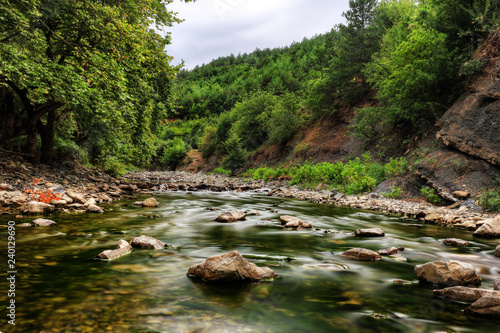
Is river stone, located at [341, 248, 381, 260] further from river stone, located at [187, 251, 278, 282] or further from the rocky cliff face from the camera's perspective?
the rocky cliff face

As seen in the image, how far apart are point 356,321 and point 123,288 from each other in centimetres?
227

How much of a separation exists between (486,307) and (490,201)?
8343mm

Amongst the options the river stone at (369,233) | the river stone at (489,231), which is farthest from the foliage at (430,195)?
the river stone at (369,233)

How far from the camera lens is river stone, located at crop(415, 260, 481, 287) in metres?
3.28

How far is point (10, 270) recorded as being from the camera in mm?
3279

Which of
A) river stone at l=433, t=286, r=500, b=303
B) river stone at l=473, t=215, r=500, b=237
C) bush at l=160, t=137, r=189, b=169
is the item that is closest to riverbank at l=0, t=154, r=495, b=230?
river stone at l=473, t=215, r=500, b=237

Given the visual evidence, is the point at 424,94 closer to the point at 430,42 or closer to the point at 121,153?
the point at 430,42

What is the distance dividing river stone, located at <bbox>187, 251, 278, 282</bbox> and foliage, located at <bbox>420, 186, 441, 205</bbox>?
10.4 metres

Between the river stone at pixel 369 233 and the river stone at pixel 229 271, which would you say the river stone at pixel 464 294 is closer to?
the river stone at pixel 229 271

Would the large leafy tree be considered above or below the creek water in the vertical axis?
above

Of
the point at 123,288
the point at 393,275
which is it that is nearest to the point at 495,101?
the point at 393,275

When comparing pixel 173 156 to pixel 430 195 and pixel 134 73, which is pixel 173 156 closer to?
pixel 134 73

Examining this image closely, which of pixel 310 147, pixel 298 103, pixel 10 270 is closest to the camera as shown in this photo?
pixel 10 270

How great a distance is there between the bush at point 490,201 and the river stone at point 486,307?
814 cm
